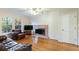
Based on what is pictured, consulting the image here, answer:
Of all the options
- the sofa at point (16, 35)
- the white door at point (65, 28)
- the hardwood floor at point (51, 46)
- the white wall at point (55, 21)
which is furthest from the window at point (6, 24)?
the white door at point (65, 28)

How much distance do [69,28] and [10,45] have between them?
1.31m

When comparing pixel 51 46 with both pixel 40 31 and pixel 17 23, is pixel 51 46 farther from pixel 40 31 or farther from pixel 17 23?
pixel 17 23

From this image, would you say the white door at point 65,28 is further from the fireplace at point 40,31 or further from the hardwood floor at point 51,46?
the fireplace at point 40,31

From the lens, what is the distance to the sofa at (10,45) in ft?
9.17

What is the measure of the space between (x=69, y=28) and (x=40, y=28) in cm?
62

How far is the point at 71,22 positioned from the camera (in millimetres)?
2820

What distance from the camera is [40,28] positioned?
9.45ft

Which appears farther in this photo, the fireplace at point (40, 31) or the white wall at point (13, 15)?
the fireplace at point (40, 31)

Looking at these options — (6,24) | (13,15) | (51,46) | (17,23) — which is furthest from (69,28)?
(6,24)

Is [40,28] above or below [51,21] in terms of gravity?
below

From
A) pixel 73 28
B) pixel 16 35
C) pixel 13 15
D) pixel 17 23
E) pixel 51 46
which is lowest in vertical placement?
pixel 51 46
